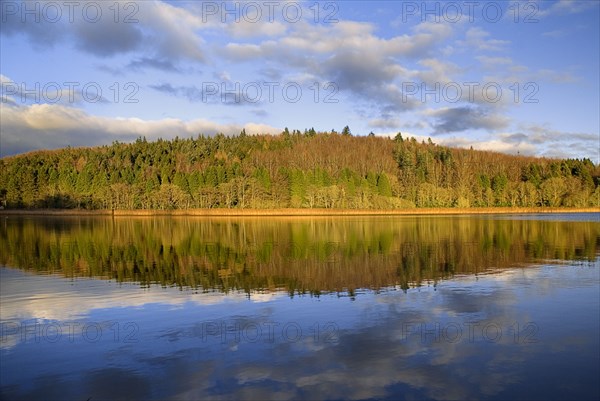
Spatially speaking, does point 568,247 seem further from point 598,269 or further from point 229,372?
point 229,372

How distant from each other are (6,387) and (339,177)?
135915mm

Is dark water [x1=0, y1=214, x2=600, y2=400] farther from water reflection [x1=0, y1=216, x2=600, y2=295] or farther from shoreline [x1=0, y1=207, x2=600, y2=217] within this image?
shoreline [x1=0, y1=207, x2=600, y2=217]

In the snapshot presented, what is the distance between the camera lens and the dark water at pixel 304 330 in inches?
396

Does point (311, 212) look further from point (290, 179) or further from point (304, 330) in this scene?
point (304, 330)

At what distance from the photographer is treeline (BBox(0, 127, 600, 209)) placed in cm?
13312

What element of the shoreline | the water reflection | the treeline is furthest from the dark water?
the treeline

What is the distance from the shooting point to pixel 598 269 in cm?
2484

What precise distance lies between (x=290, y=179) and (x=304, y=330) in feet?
395

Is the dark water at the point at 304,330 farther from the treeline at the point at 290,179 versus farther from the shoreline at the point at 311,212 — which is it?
the treeline at the point at 290,179

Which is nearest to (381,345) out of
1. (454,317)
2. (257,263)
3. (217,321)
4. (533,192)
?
(454,317)

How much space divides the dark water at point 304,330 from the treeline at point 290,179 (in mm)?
103778

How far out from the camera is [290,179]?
134 meters

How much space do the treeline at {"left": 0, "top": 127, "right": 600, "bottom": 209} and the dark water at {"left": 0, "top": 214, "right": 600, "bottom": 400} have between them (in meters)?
104

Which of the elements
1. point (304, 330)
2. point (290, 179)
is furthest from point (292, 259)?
point (290, 179)
